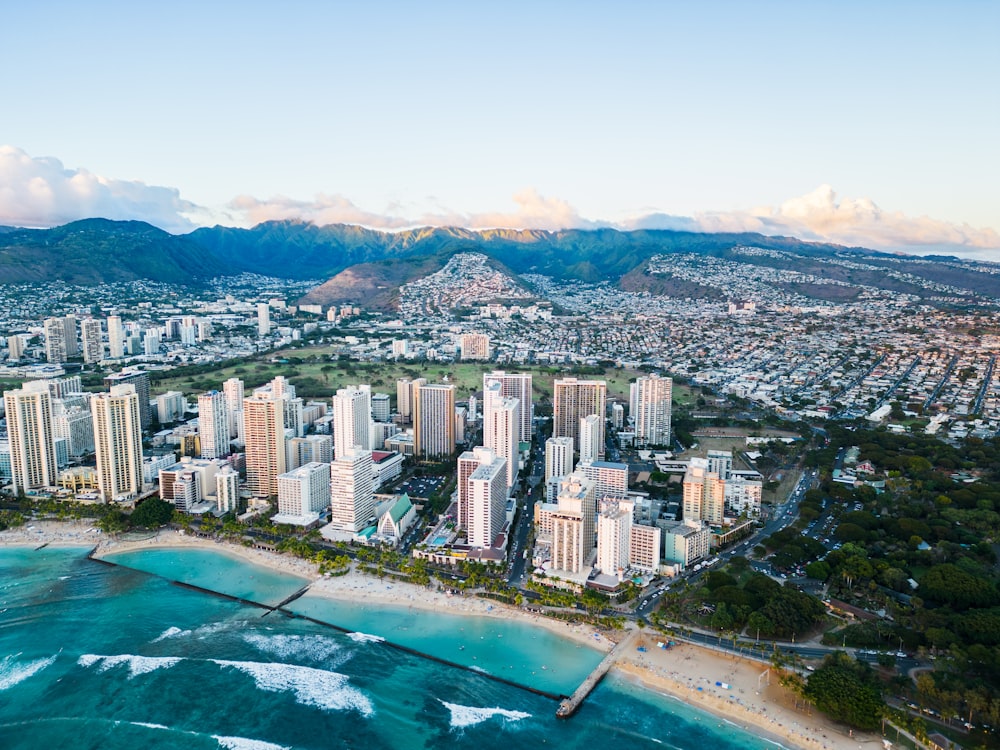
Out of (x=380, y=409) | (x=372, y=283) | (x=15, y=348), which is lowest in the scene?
(x=380, y=409)

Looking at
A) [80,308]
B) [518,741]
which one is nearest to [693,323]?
[518,741]

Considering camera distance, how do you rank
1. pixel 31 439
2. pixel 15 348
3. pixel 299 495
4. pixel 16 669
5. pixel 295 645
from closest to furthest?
pixel 16 669 < pixel 295 645 < pixel 299 495 < pixel 31 439 < pixel 15 348

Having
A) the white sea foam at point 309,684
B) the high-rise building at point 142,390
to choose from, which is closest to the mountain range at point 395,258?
the high-rise building at point 142,390

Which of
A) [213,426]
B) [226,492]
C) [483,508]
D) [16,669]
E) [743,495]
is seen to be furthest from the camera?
[213,426]

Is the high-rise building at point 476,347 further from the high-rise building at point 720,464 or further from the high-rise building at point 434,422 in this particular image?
the high-rise building at point 720,464

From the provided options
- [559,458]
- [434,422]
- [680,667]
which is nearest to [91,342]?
[434,422]

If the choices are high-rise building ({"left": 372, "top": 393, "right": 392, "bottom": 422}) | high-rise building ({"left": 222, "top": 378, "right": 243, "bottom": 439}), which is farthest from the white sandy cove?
high-rise building ({"left": 372, "top": 393, "right": 392, "bottom": 422})

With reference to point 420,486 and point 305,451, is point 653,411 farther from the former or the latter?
point 305,451
